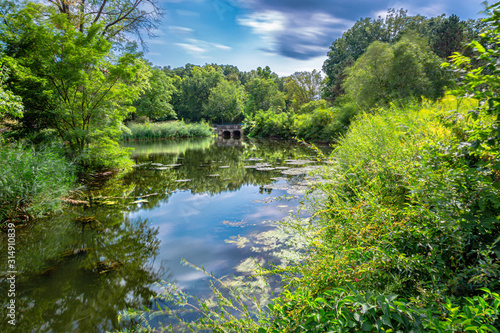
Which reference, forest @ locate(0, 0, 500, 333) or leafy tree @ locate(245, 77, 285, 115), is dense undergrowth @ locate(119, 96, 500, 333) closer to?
forest @ locate(0, 0, 500, 333)

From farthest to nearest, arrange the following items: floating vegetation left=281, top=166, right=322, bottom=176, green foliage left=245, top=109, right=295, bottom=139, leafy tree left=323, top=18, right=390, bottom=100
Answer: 1. leafy tree left=323, top=18, right=390, bottom=100
2. green foliage left=245, top=109, right=295, bottom=139
3. floating vegetation left=281, top=166, right=322, bottom=176

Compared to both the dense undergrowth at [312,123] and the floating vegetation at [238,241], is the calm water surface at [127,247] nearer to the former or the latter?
the floating vegetation at [238,241]

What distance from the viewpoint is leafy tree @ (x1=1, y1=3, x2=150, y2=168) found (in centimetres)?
675

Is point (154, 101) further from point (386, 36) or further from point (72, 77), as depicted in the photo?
point (386, 36)

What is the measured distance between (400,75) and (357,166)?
53.5 ft

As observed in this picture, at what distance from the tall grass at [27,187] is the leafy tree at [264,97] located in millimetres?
43368

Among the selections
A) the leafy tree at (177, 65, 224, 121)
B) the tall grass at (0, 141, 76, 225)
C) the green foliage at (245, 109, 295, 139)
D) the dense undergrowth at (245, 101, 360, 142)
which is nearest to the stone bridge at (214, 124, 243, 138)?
the green foliage at (245, 109, 295, 139)

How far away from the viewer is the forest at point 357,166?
1390 mm

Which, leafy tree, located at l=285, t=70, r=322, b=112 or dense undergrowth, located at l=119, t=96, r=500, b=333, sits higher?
leafy tree, located at l=285, t=70, r=322, b=112

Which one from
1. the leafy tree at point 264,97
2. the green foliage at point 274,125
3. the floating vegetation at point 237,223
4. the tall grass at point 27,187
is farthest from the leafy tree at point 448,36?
the tall grass at point 27,187

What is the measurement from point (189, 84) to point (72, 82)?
→ 51.0 m

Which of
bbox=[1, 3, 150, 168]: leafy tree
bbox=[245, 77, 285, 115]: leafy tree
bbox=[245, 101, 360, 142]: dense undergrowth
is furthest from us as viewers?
bbox=[245, 77, 285, 115]: leafy tree

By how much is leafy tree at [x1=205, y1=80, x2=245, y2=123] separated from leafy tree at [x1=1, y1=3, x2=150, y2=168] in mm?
42433

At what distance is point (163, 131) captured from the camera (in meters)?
30.5
